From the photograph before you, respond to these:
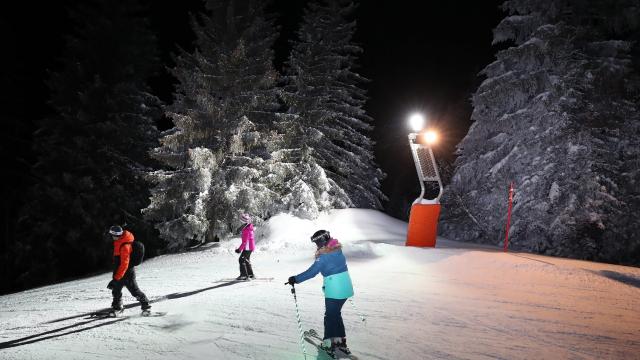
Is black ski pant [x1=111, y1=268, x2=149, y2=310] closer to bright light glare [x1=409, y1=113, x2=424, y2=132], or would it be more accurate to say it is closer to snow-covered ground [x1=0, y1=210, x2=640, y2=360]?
snow-covered ground [x1=0, y1=210, x2=640, y2=360]

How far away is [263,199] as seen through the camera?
61.8 ft

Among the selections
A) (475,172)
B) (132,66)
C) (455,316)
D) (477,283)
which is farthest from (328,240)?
(132,66)

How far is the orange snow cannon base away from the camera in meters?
14.2

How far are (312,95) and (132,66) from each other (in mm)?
11874

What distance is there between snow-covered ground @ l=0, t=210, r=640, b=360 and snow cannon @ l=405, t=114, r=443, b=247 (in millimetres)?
931

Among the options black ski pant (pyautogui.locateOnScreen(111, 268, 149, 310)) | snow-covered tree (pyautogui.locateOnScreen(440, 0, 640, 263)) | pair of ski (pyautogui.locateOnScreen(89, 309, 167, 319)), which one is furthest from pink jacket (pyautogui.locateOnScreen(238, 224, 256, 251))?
snow-covered tree (pyautogui.locateOnScreen(440, 0, 640, 263))

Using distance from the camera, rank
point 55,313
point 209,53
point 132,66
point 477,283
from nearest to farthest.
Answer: point 55,313 → point 477,283 → point 209,53 → point 132,66

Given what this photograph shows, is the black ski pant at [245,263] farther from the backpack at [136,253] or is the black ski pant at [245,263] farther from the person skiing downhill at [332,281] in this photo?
the person skiing downhill at [332,281]

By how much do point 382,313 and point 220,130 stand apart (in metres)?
13.7

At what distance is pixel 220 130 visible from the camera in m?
19.8

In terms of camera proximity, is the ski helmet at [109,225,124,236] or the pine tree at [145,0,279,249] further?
the pine tree at [145,0,279,249]

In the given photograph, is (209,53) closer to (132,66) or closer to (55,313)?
(132,66)

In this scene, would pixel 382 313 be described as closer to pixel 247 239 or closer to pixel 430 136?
pixel 247 239

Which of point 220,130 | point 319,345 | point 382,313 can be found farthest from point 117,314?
point 220,130
